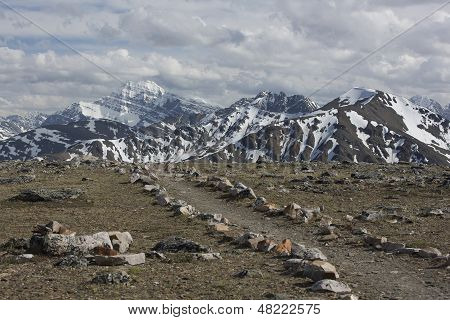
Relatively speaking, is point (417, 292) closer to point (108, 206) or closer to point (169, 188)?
point (108, 206)

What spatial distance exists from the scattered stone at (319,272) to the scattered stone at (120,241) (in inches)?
304

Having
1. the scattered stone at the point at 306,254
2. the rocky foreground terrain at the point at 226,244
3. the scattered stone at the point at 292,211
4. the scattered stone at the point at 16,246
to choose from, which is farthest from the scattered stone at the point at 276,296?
the scattered stone at the point at 292,211

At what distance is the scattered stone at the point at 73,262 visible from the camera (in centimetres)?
1716

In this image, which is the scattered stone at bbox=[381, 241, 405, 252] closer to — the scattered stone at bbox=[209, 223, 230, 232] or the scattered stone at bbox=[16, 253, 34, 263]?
the scattered stone at bbox=[209, 223, 230, 232]

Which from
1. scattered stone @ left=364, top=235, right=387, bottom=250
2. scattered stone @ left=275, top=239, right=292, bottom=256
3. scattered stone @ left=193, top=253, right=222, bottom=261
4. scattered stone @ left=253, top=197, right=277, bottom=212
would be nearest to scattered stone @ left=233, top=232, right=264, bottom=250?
scattered stone @ left=275, top=239, right=292, bottom=256

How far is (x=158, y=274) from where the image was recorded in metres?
16.3

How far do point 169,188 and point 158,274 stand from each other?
29.5 metres

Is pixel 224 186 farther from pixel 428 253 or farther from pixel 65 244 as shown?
pixel 428 253

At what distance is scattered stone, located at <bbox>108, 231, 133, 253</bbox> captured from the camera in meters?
20.1

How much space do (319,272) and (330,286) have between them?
1.18 meters

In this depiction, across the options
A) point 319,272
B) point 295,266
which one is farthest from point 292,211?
point 319,272

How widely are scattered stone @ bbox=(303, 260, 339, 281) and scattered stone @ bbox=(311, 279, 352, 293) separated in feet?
2.67

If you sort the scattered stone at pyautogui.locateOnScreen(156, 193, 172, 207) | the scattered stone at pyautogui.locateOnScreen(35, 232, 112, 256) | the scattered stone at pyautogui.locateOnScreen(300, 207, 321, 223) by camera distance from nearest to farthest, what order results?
the scattered stone at pyautogui.locateOnScreen(35, 232, 112, 256)
the scattered stone at pyautogui.locateOnScreen(300, 207, 321, 223)
the scattered stone at pyautogui.locateOnScreen(156, 193, 172, 207)

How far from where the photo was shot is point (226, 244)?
72.0ft
